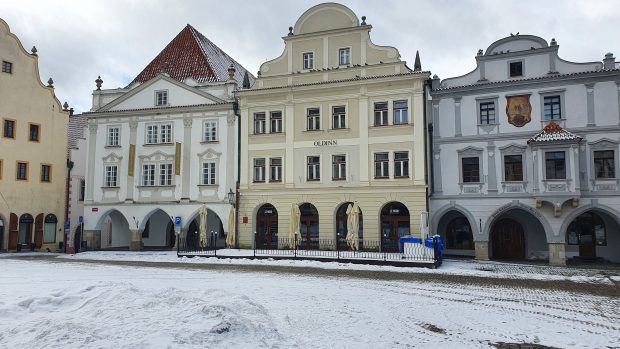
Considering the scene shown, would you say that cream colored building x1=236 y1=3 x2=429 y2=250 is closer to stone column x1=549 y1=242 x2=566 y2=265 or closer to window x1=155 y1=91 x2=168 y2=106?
window x1=155 y1=91 x2=168 y2=106

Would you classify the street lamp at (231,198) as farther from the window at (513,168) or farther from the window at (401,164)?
the window at (513,168)

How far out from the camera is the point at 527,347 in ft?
28.7

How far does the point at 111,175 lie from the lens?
32.9 metres

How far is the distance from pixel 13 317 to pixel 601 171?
84.5 feet

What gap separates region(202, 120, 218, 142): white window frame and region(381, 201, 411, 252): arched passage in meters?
11.9

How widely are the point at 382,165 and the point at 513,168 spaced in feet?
23.1

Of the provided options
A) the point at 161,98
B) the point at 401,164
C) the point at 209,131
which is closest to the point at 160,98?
the point at 161,98

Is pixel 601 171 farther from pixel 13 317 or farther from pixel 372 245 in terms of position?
pixel 13 317

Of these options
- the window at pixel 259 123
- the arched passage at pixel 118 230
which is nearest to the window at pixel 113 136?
the arched passage at pixel 118 230

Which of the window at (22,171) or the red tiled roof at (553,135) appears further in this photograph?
the window at (22,171)

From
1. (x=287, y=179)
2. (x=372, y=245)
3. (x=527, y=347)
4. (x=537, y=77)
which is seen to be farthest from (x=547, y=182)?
(x=527, y=347)

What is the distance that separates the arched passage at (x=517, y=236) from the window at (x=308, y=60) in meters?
13.9

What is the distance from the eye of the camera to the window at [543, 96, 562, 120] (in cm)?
2545

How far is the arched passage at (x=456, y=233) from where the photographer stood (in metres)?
28.1
